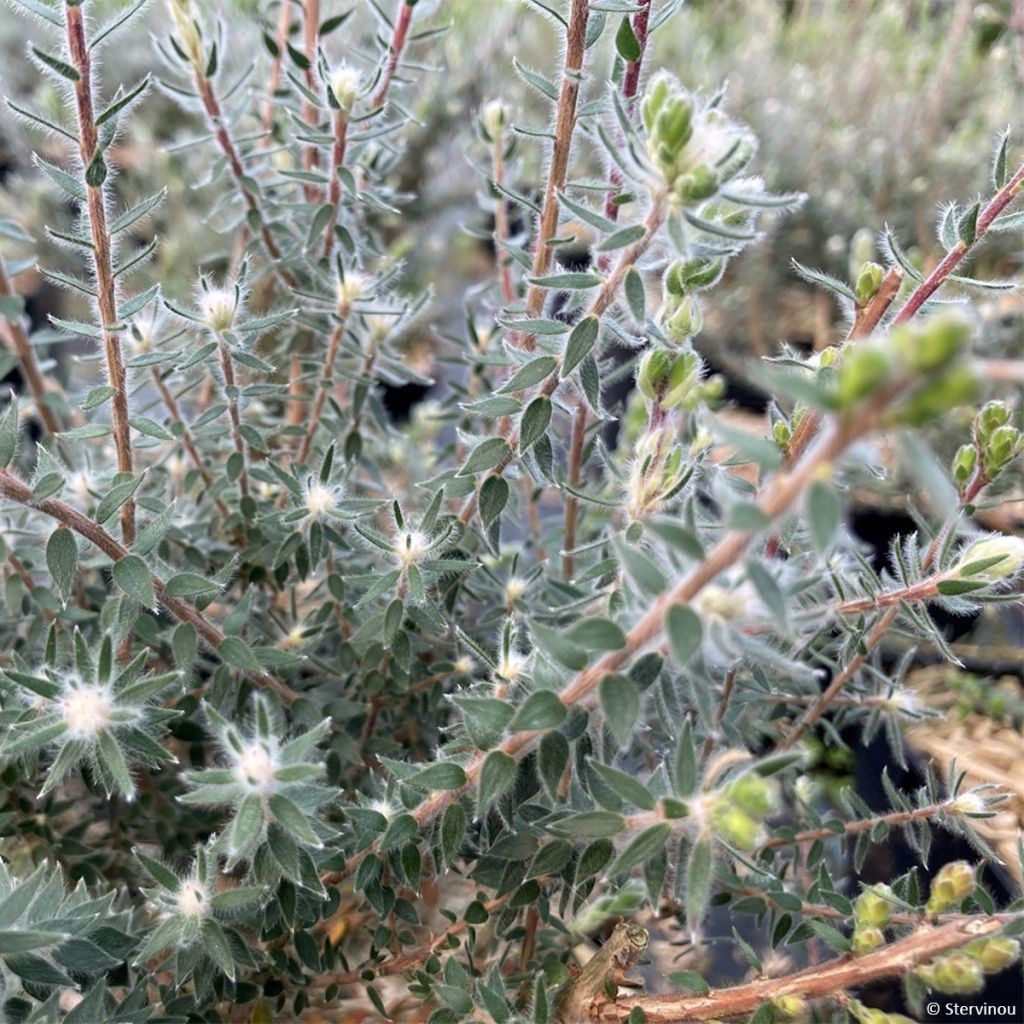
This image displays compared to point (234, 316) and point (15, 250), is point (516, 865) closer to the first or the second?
point (234, 316)

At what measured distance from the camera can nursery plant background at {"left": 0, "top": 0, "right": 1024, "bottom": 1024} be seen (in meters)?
0.50

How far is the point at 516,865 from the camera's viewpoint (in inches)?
27.3

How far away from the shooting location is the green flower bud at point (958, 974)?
1.64 ft

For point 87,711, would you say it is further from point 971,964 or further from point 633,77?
point 633,77

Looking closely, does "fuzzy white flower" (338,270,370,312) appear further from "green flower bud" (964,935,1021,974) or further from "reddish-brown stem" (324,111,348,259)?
"green flower bud" (964,935,1021,974)

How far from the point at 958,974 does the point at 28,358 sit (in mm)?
1121

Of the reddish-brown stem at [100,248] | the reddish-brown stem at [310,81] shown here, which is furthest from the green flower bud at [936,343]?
the reddish-brown stem at [310,81]

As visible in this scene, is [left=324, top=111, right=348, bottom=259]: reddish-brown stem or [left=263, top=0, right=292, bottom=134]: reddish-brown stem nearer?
[left=324, top=111, right=348, bottom=259]: reddish-brown stem

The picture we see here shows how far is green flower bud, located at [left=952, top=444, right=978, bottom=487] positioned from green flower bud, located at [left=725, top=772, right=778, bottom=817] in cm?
43

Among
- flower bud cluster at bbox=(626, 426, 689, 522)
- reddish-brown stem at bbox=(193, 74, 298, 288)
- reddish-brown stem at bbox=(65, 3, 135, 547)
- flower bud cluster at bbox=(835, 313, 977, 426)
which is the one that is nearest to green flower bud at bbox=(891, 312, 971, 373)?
flower bud cluster at bbox=(835, 313, 977, 426)

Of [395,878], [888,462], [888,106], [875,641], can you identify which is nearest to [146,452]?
[395,878]

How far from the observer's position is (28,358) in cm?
108

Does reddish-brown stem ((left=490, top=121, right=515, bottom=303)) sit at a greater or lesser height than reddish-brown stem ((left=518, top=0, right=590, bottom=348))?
lesser

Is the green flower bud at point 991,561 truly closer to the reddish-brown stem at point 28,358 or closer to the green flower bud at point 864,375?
the green flower bud at point 864,375
